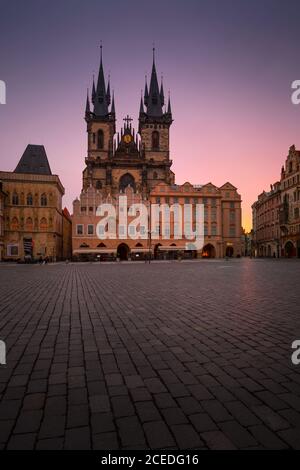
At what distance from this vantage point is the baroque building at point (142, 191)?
53.2m

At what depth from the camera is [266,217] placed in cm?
6625

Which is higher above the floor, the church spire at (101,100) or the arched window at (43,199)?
the church spire at (101,100)

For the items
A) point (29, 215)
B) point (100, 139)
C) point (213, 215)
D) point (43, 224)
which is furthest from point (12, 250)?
point (213, 215)

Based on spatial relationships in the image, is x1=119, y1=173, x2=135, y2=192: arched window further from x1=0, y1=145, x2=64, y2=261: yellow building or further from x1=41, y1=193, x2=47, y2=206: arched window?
x1=41, y1=193, x2=47, y2=206: arched window

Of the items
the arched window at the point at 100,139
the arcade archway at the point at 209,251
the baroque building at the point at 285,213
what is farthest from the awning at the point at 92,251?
the arched window at the point at 100,139

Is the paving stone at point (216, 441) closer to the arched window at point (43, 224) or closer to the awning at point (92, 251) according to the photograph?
the awning at point (92, 251)

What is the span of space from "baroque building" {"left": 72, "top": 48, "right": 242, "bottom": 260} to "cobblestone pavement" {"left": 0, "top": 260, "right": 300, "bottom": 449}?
45831mm

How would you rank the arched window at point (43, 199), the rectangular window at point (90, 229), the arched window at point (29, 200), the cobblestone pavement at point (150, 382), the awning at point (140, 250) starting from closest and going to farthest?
the cobblestone pavement at point (150, 382) → the rectangular window at point (90, 229) → the arched window at point (29, 200) → the awning at point (140, 250) → the arched window at point (43, 199)

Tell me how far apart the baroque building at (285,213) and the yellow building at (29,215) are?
40.4 meters

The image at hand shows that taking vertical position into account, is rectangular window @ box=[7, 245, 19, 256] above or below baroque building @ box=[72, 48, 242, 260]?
below

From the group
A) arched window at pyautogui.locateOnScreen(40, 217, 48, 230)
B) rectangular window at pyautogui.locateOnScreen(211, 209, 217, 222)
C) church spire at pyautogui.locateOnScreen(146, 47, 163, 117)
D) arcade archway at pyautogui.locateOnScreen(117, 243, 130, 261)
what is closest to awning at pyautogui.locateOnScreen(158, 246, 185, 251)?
arcade archway at pyautogui.locateOnScreen(117, 243, 130, 261)

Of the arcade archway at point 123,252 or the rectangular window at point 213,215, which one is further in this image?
the rectangular window at point 213,215

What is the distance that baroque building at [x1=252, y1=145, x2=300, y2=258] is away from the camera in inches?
1991
